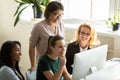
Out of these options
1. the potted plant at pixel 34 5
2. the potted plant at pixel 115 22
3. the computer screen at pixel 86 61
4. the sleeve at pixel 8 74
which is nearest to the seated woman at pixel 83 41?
the potted plant at pixel 115 22

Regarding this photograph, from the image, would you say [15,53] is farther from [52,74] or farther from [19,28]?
[19,28]

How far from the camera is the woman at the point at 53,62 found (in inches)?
72.9

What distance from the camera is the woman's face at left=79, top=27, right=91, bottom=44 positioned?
2.40 metres

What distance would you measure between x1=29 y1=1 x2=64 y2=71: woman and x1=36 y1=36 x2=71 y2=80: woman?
347 mm

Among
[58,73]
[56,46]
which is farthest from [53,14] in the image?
[58,73]

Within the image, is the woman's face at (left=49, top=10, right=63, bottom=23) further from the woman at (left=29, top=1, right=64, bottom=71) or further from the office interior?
the office interior

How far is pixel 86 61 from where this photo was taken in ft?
5.36

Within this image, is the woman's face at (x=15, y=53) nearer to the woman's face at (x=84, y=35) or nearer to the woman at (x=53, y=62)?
the woman at (x=53, y=62)

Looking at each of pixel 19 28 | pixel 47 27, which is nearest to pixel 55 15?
pixel 47 27

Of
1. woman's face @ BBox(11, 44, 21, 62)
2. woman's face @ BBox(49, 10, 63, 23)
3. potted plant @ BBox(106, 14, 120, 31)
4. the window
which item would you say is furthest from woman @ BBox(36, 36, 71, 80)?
the window

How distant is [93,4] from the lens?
3.12m

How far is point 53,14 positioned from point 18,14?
123 centimetres

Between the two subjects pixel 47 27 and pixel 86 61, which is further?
pixel 47 27

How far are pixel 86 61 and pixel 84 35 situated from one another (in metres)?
0.80
